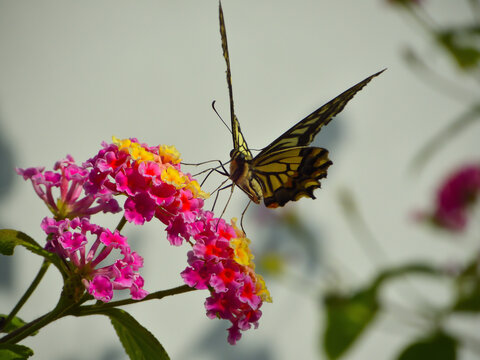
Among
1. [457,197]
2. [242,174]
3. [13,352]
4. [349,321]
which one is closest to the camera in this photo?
[13,352]

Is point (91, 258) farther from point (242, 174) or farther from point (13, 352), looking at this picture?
point (242, 174)

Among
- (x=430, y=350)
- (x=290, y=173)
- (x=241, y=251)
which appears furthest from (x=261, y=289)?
(x=430, y=350)

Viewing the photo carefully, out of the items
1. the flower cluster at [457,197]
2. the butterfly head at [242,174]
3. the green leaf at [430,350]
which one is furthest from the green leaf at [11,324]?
the flower cluster at [457,197]

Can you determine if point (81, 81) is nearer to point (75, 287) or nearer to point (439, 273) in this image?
point (75, 287)

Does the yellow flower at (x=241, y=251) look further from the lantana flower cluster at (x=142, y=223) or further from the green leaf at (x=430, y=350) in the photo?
the green leaf at (x=430, y=350)

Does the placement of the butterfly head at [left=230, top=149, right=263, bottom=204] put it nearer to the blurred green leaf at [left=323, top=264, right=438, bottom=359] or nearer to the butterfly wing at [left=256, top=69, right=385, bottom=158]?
the butterfly wing at [left=256, top=69, right=385, bottom=158]

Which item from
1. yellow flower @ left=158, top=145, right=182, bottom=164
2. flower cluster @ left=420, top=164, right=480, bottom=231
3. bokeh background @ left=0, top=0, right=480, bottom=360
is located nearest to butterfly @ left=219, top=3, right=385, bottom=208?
yellow flower @ left=158, top=145, right=182, bottom=164
